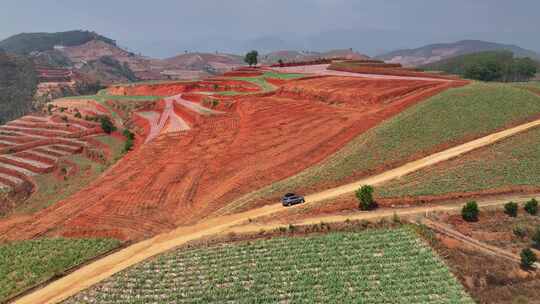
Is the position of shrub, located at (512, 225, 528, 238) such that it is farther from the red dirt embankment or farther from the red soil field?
the red dirt embankment

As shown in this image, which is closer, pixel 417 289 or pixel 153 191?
pixel 417 289

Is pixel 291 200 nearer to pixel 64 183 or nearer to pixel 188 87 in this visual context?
pixel 64 183

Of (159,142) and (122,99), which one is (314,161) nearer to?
(159,142)

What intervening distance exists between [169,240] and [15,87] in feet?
649

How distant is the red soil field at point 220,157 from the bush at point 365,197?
1224cm

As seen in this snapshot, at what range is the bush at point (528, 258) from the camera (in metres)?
23.5

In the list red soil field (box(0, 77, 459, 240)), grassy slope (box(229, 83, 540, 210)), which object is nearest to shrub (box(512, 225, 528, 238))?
grassy slope (box(229, 83, 540, 210))

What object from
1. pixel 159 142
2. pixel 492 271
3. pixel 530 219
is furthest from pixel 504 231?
pixel 159 142

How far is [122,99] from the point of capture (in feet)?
331

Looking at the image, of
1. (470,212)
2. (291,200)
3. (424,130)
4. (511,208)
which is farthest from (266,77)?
(511,208)

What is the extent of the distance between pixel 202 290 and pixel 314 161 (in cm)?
2594

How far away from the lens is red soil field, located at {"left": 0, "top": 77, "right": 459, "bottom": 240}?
33.9 meters

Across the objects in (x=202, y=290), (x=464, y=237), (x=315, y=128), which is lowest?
(x=202, y=290)

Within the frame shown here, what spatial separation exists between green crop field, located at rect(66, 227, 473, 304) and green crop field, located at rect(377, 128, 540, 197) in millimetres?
9104
